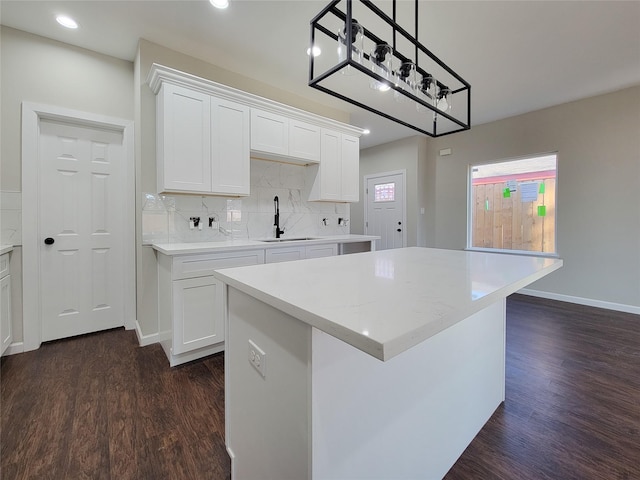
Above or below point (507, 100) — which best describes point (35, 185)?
below

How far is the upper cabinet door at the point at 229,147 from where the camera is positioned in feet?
8.70

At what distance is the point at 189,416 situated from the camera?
1673 mm

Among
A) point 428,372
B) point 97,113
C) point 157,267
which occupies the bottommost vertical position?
point 428,372

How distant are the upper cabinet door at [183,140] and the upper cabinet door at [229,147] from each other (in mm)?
56

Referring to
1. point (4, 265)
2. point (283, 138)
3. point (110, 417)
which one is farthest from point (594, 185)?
point (4, 265)

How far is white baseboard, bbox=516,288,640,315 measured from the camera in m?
3.51

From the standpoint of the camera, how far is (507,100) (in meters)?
3.79

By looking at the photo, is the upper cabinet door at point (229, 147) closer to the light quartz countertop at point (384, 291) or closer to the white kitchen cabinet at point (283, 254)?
the white kitchen cabinet at point (283, 254)

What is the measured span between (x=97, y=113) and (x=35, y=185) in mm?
842

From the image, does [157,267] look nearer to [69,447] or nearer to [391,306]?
[69,447]

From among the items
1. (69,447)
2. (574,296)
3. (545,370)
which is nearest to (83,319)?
(69,447)

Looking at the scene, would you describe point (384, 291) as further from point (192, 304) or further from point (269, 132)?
point (269, 132)

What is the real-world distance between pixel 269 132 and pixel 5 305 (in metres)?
2.67

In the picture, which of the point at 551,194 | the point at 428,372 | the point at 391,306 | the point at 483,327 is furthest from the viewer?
the point at 551,194
